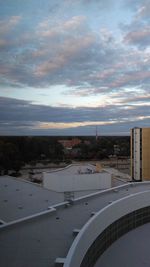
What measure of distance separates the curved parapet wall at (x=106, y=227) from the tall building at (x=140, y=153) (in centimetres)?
1416

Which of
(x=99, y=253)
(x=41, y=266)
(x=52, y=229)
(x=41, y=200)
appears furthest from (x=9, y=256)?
(x=41, y=200)

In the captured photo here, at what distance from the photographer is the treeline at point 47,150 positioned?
2280 centimetres

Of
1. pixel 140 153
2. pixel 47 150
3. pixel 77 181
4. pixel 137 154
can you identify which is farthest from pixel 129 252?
pixel 47 150

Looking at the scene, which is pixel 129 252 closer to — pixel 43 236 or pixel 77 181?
pixel 43 236

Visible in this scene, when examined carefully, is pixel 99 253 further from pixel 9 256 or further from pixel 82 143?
pixel 82 143

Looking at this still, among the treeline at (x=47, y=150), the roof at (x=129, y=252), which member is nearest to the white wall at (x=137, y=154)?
the treeline at (x=47, y=150)

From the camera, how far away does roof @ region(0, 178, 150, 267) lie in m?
4.54

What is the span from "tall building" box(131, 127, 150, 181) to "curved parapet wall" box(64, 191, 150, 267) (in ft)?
46.5

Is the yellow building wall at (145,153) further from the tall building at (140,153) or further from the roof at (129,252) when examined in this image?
the roof at (129,252)

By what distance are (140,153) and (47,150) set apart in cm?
1734

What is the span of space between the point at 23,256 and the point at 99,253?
2.04 meters

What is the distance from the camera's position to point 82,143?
4391 centimetres

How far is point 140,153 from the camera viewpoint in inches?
880

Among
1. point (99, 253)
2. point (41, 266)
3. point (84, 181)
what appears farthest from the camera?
point (84, 181)
